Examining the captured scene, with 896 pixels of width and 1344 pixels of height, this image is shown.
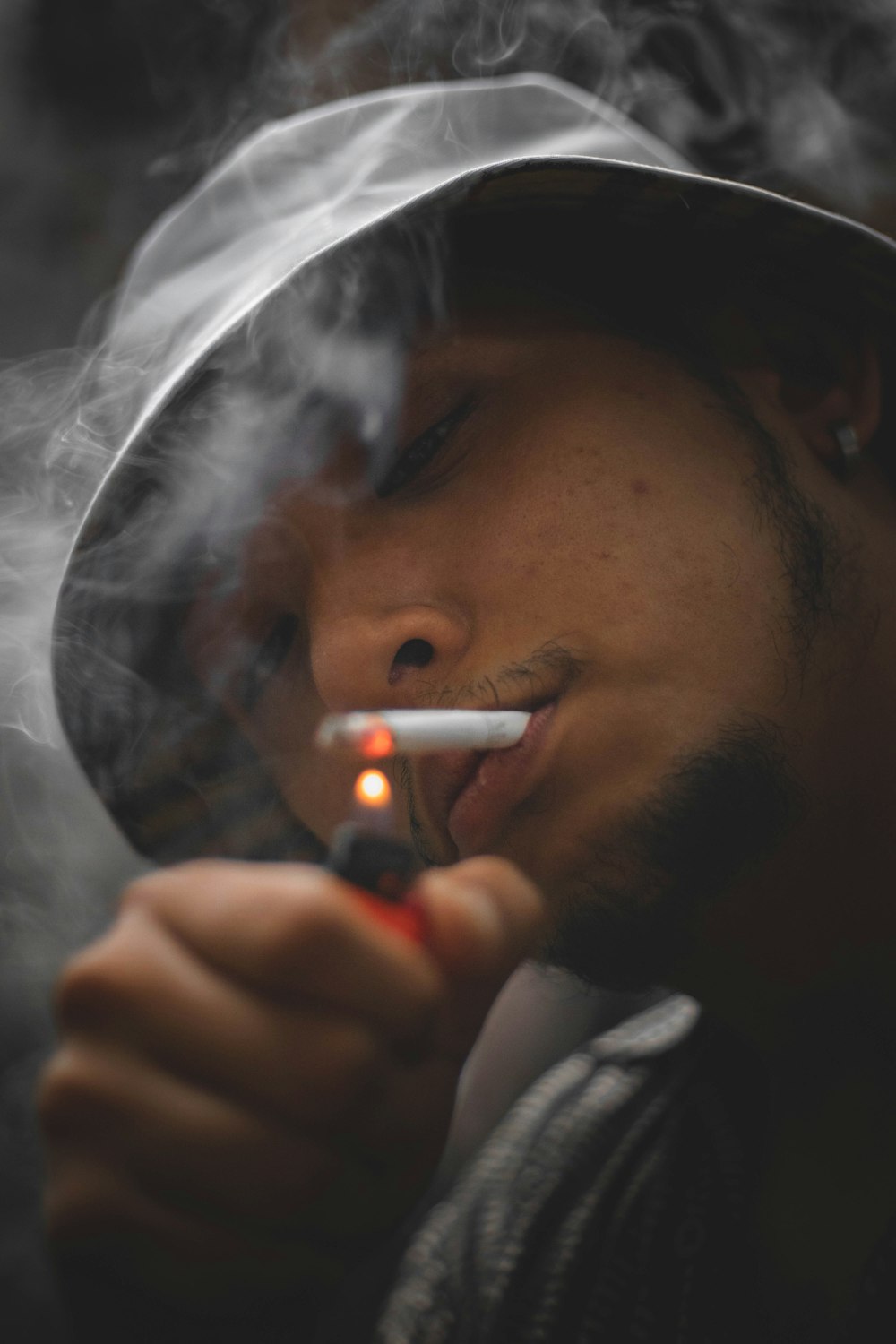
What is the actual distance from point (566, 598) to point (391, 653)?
215mm

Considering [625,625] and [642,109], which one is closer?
[625,625]

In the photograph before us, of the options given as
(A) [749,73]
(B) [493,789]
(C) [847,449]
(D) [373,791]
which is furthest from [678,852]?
(A) [749,73]

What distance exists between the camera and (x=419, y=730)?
685 millimetres

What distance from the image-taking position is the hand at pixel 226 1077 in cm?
49

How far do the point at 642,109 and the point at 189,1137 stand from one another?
2223 mm

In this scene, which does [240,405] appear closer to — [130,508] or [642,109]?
[130,508]

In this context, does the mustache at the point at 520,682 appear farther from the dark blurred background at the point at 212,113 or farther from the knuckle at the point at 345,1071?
the dark blurred background at the point at 212,113

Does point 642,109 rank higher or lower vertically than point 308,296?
higher

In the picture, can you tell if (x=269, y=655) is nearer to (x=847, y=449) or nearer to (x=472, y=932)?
(x=472, y=932)

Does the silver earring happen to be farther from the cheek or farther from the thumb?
the thumb

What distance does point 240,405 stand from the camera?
1.18 m

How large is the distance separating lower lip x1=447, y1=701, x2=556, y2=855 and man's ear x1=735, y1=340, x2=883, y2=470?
1.89ft

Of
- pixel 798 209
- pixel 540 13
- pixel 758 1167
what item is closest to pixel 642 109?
pixel 540 13

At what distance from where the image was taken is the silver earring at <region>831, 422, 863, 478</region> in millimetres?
1171
